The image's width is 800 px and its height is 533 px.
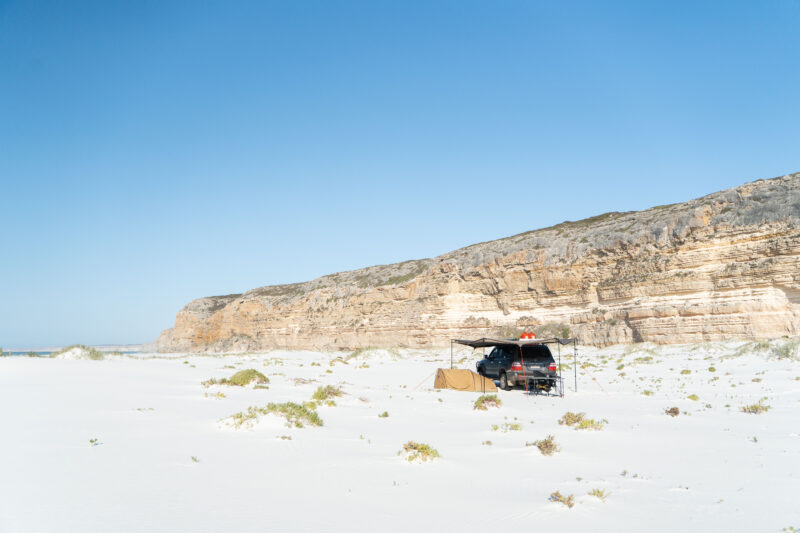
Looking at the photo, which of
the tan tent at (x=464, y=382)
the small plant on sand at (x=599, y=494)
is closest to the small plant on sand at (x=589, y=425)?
the small plant on sand at (x=599, y=494)

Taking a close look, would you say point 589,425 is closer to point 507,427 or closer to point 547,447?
point 507,427

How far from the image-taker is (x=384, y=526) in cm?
486

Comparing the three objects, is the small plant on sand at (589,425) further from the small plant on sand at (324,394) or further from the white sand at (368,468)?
the small plant on sand at (324,394)

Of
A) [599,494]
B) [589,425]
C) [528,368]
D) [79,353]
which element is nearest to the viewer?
[599,494]

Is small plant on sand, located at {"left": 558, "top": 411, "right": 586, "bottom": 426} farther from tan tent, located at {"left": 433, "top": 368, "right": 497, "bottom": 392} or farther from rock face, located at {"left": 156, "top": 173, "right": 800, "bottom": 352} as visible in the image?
rock face, located at {"left": 156, "top": 173, "right": 800, "bottom": 352}

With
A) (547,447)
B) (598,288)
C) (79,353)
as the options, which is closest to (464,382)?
(547,447)

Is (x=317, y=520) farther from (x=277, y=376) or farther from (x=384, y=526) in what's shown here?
(x=277, y=376)

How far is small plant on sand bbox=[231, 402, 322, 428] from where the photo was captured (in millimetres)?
9148

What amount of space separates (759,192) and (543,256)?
19558 millimetres

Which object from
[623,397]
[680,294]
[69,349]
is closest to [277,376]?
[69,349]

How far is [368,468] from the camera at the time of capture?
6.96 meters

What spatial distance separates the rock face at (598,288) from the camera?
3744 cm

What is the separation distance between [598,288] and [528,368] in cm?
3389

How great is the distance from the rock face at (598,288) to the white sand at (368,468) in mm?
28772
